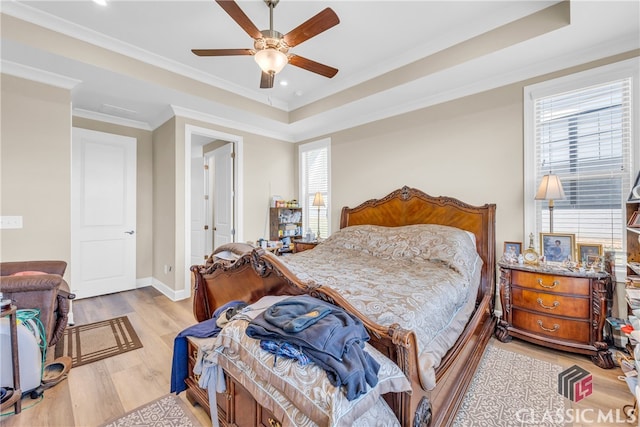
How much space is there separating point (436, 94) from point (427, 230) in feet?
Result: 5.69

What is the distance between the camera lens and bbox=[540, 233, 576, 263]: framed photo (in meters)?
2.50

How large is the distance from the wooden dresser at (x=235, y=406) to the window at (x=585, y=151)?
2.92m

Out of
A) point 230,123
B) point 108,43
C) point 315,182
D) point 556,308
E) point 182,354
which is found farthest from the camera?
point 315,182

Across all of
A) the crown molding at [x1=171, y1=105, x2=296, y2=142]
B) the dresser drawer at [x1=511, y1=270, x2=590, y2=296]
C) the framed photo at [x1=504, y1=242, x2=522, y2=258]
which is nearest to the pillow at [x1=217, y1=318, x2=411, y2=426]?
the dresser drawer at [x1=511, y1=270, x2=590, y2=296]

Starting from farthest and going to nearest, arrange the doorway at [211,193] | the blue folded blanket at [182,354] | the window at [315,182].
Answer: the window at [315,182], the doorway at [211,193], the blue folded blanket at [182,354]

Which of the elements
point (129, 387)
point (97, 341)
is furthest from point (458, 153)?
point (97, 341)

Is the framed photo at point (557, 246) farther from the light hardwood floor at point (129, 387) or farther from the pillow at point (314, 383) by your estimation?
the pillow at point (314, 383)

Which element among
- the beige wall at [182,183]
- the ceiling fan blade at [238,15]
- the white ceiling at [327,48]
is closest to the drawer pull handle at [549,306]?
the white ceiling at [327,48]

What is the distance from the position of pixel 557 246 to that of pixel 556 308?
590 millimetres

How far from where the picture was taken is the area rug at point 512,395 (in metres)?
1.63

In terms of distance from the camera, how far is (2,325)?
5.56ft

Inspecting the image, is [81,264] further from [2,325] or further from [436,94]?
[436,94]

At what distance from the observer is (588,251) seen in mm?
2438

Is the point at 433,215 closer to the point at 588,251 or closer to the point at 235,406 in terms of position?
the point at 588,251
